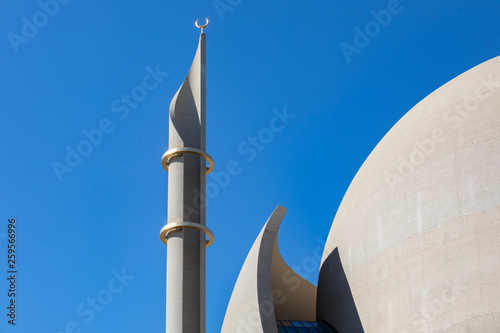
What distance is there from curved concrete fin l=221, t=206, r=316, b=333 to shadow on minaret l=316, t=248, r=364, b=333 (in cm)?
131

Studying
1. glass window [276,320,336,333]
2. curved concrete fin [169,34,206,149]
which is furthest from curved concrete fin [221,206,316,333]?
curved concrete fin [169,34,206,149]

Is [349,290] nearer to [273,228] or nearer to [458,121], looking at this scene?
[273,228]

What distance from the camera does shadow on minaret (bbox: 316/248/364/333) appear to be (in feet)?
89.8

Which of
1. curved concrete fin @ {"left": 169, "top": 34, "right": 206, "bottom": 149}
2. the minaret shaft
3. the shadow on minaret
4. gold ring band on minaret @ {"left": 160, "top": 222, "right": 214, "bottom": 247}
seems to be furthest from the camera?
curved concrete fin @ {"left": 169, "top": 34, "right": 206, "bottom": 149}

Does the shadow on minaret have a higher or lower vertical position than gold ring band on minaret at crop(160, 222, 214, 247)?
lower

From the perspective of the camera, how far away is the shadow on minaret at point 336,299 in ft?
89.8

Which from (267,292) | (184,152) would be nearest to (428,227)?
(267,292)

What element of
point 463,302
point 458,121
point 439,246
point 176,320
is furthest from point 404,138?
point 176,320

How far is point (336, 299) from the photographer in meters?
28.6

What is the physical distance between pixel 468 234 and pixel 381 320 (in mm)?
3784

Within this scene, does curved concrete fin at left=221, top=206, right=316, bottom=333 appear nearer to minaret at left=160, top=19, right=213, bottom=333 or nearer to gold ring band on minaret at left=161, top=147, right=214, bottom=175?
minaret at left=160, top=19, right=213, bottom=333

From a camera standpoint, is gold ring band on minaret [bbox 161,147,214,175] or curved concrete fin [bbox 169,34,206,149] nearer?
gold ring band on minaret [bbox 161,147,214,175]

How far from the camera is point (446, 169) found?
25562 millimetres

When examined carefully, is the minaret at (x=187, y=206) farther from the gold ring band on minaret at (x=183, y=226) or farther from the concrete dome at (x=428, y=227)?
the concrete dome at (x=428, y=227)
